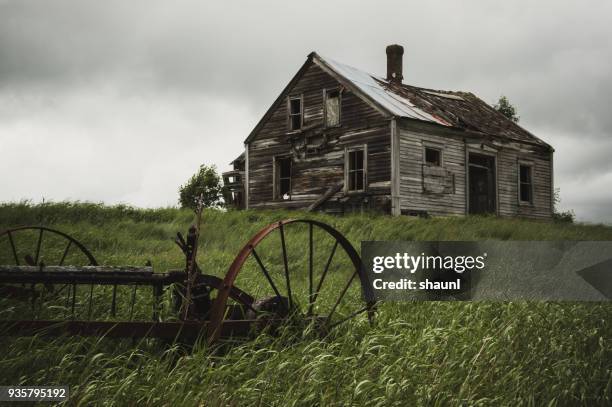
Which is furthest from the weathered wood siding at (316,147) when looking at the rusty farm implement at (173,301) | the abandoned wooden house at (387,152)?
the rusty farm implement at (173,301)

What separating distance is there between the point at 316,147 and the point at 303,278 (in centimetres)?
1019

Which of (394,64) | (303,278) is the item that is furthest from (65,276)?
(394,64)

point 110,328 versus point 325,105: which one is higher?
point 325,105

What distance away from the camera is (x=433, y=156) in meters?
19.8

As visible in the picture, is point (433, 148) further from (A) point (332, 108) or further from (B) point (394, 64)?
(B) point (394, 64)

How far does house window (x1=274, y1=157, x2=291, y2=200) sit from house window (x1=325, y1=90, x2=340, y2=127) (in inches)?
83.6

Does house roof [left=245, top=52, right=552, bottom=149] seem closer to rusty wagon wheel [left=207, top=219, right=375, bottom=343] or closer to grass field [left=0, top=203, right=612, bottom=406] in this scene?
rusty wagon wheel [left=207, top=219, right=375, bottom=343]

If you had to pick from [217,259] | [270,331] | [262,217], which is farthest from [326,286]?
[262,217]

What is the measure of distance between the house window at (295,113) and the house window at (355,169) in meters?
2.63

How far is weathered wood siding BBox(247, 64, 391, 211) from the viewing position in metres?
18.5

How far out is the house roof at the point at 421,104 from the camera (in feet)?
62.4

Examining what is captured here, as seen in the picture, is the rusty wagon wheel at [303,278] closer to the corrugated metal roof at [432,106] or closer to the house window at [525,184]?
the corrugated metal roof at [432,106]

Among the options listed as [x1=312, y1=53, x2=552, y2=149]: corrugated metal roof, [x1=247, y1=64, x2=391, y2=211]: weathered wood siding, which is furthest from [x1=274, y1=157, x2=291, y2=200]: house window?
[x1=312, y1=53, x2=552, y2=149]: corrugated metal roof

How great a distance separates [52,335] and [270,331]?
1826 millimetres
